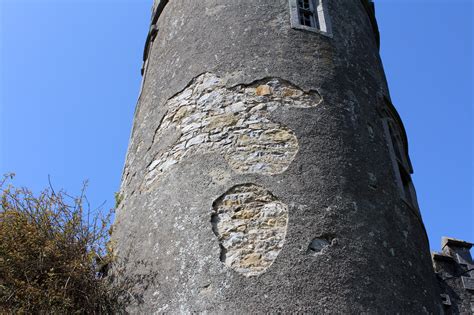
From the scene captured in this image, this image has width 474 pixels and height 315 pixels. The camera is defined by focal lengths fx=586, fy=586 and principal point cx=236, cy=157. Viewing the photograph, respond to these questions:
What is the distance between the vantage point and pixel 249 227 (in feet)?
17.4

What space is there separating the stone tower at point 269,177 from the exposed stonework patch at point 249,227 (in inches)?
0.4

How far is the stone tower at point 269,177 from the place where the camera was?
5000 mm

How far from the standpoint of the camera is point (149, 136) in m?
6.77

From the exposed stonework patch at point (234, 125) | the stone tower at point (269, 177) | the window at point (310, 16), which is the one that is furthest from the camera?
the window at point (310, 16)

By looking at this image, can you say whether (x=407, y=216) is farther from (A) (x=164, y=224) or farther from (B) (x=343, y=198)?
(A) (x=164, y=224)

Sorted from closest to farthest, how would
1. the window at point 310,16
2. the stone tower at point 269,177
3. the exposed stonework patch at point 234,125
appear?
1. the stone tower at point 269,177
2. the exposed stonework patch at point 234,125
3. the window at point 310,16

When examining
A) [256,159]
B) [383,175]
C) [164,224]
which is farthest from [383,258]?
[164,224]

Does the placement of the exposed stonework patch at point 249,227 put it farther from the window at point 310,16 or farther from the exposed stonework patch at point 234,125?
the window at point 310,16

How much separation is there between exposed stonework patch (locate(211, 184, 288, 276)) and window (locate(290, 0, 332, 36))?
97.8 inches

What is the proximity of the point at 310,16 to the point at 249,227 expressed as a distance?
3.33 meters

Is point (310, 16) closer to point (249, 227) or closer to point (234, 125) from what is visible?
point (234, 125)

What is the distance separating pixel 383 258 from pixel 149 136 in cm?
299

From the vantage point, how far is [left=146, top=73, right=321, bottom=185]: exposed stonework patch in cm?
574

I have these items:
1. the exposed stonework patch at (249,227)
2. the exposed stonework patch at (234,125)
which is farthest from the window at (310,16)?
the exposed stonework patch at (249,227)
